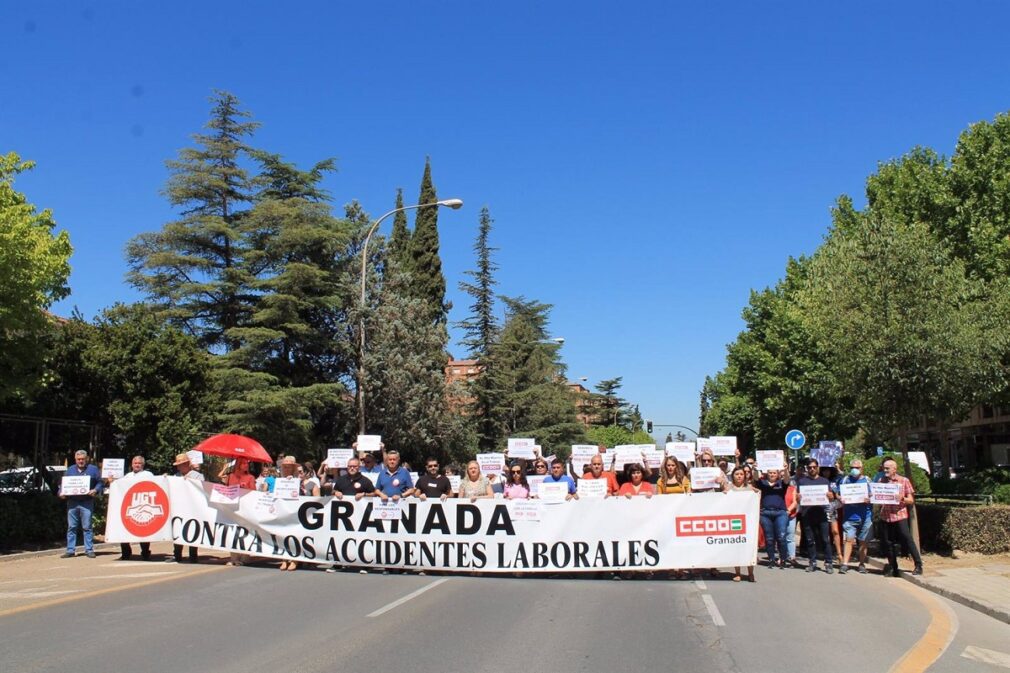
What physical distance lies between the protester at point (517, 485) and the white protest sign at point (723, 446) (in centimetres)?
977

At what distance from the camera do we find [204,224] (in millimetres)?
36281

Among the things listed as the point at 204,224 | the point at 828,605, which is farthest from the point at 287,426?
the point at 828,605

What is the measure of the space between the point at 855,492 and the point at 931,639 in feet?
19.6

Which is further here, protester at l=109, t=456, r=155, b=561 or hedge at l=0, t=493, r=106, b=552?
hedge at l=0, t=493, r=106, b=552

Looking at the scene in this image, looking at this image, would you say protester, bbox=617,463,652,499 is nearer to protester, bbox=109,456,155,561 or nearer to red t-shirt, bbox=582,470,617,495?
A: red t-shirt, bbox=582,470,617,495

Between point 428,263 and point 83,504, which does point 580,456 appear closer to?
point 83,504

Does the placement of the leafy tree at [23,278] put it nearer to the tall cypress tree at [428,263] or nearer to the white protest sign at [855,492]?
the white protest sign at [855,492]

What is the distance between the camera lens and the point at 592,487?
1359 cm

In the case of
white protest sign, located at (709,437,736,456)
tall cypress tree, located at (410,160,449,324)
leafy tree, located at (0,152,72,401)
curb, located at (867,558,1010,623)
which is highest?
tall cypress tree, located at (410,160,449,324)

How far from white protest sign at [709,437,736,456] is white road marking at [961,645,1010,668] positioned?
47.2 feet

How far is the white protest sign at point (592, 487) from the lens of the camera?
44.5 ft

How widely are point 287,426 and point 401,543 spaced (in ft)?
75.1

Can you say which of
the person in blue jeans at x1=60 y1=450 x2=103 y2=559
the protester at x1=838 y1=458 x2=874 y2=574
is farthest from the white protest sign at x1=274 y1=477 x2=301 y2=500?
the protester at x1=838 y1=458 x2=874 y2=574

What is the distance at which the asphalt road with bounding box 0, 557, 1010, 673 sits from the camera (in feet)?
24.0
